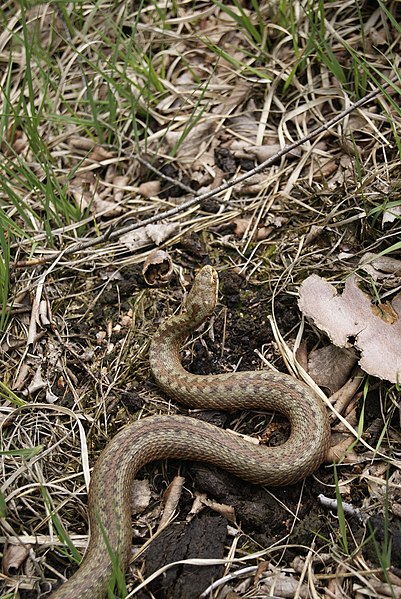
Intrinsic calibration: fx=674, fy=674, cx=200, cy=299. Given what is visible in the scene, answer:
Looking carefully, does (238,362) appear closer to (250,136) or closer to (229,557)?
(229,557)

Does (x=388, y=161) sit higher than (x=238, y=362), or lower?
higher

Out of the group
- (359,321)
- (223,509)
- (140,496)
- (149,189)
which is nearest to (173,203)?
(149,189)

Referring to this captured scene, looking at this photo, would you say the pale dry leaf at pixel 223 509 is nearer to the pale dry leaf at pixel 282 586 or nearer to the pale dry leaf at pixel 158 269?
the pale dry leaf at pixel 282 586

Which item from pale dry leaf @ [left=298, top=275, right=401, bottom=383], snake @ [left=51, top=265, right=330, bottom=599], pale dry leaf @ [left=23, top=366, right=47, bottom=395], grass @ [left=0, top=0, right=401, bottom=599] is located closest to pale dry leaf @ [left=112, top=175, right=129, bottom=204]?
grass @ [left=0, top=0, right=401, bottom=599]

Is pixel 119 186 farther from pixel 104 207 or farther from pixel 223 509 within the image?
pixel 223 509

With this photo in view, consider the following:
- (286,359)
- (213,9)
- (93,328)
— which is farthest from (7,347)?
(213,9)
